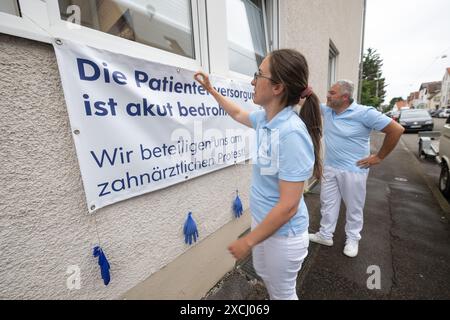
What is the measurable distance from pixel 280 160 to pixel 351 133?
1.69 m

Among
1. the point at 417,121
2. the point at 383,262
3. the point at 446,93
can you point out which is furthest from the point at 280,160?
the point at 446,93

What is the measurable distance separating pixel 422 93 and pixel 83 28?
8959 centimetres

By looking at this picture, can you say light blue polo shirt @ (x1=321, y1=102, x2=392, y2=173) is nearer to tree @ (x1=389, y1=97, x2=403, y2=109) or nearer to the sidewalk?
the sidewalk

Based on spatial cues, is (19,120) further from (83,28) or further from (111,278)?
(111,278)

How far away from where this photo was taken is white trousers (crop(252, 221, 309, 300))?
1244mm

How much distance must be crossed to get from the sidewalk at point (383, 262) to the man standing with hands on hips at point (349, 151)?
0.30 meters

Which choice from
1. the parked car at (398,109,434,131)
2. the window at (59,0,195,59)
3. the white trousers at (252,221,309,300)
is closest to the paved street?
the white trousers at (252,221,309,300)

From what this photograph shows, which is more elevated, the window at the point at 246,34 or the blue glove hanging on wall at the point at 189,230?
the window at the point at 246,34

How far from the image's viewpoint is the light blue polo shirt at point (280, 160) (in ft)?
3.34

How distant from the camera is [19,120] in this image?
35.3 inches

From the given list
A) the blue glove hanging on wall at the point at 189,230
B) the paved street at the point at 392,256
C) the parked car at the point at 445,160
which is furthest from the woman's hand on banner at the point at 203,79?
the parked car at the point at 445,160

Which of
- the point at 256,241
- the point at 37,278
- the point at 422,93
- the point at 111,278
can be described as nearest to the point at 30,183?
the point at 37,278

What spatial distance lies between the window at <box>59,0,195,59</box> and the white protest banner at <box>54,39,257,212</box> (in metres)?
0.22

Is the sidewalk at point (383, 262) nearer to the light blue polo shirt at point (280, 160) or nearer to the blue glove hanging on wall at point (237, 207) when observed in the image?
the blue glove hanging on wall at point (237, 207)
